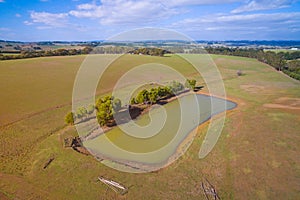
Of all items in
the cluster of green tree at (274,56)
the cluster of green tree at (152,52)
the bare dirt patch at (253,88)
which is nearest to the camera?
the bare dirt patch at (253,88)

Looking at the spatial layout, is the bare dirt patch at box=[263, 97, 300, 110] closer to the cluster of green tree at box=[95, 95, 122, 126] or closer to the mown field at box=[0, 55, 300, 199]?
the mown field at box=[0, 55, 300, 199]

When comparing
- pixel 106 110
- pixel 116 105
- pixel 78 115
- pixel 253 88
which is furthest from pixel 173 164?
pixel 253 88

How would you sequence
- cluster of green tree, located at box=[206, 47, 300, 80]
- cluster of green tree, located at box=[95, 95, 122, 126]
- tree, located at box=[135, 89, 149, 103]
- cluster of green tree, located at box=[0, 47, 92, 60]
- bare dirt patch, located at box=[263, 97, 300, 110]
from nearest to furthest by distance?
cluster of green tree, located at box=[95, 95, 122, 126] → tree, located at box=[135, 89, 149, 103] → bare dirt patch, located at box=[263, 97, 300, 110] → cluster of green tree, located at box=[206, 47, 300, 80] → cluster of green tree, located at box=[0, 47, 92, 60]

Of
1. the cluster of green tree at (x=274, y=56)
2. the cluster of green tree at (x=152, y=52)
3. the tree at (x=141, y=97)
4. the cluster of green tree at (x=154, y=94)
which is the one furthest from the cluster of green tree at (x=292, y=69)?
the cluster of green tree at (x=152, y=52)

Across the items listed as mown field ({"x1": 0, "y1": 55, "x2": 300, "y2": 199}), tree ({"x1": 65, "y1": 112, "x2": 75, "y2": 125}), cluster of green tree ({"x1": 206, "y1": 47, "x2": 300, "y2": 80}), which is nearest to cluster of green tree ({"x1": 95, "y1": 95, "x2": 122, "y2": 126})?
tree ({"x1": 65, "y1": 112, "x2": 75, "y2": 125})

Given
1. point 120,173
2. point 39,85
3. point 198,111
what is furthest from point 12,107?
point 198,111

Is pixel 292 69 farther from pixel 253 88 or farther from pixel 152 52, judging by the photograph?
pixel 152 52

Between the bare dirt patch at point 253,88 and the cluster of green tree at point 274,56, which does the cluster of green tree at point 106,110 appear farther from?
the cluster of green tree at point 274,56
